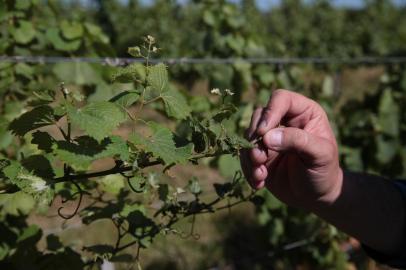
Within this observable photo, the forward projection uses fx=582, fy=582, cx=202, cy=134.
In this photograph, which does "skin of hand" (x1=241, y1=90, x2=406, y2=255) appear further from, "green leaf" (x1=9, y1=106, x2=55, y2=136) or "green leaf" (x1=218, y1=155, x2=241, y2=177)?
"green leaf" (x1=218, y1=155, x2=241, y2=177)

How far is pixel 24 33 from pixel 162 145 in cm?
140

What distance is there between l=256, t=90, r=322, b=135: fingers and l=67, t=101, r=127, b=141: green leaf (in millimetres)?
370

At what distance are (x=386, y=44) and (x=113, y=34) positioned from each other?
874 cm

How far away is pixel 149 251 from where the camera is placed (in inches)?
159

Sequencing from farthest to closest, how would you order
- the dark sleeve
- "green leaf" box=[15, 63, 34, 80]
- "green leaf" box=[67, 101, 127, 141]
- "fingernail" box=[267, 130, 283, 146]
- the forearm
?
"green leaf" box=[15, 63, 34, 80] → the dark sleeve → the forearm → "fingernail" box=[267, 130, 283, 146] → "green leaf" box=[67, 101, 127, 141]

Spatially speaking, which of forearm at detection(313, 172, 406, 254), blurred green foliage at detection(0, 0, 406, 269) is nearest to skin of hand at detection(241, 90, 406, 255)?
forearm at detection(313, 172, 406, 254)

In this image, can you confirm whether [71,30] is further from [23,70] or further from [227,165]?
[227,165]

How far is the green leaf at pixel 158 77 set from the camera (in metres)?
1.09

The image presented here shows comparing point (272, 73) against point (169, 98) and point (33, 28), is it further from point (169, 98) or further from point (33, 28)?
point (169, 98)

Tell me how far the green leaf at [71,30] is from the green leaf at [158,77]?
137 centimetres

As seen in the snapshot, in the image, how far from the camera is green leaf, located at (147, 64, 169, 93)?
42.9 inches

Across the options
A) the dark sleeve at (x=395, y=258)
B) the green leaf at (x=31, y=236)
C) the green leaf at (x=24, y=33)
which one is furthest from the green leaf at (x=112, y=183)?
the green leaf at (x=24, y=33)

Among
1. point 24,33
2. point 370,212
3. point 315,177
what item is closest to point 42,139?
point 315,177

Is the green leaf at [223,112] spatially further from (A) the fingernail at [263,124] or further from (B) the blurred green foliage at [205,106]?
(A) the fingernail at [263,124]
